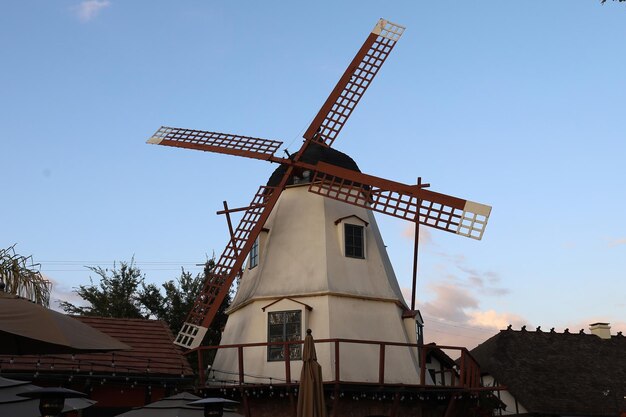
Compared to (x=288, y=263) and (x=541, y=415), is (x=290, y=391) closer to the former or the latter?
(x=288, y=263)

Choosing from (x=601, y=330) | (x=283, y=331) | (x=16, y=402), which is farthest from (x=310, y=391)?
(x=601, y=330)

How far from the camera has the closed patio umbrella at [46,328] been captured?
22.2ft

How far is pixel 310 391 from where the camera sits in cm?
1333

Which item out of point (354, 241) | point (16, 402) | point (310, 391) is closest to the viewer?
point (16, 402)

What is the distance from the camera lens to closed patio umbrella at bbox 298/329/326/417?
13.2m

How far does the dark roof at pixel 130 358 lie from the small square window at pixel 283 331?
7.11ft

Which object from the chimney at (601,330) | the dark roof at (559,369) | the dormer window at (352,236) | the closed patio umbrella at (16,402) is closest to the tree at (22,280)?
the closed patio umbrella at (16,402)

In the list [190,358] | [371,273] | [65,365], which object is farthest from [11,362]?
[190,358]

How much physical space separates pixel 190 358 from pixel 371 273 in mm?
9625

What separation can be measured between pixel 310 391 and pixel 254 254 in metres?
7.00

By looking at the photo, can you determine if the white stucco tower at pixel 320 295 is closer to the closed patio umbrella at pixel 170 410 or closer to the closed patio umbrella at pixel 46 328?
the closed patio umbrella at pixel 170 410

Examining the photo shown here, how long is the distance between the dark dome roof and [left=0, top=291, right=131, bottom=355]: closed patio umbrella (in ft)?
41.5

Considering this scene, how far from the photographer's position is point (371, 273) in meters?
18.7

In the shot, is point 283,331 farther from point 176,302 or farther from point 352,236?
point 176,302
